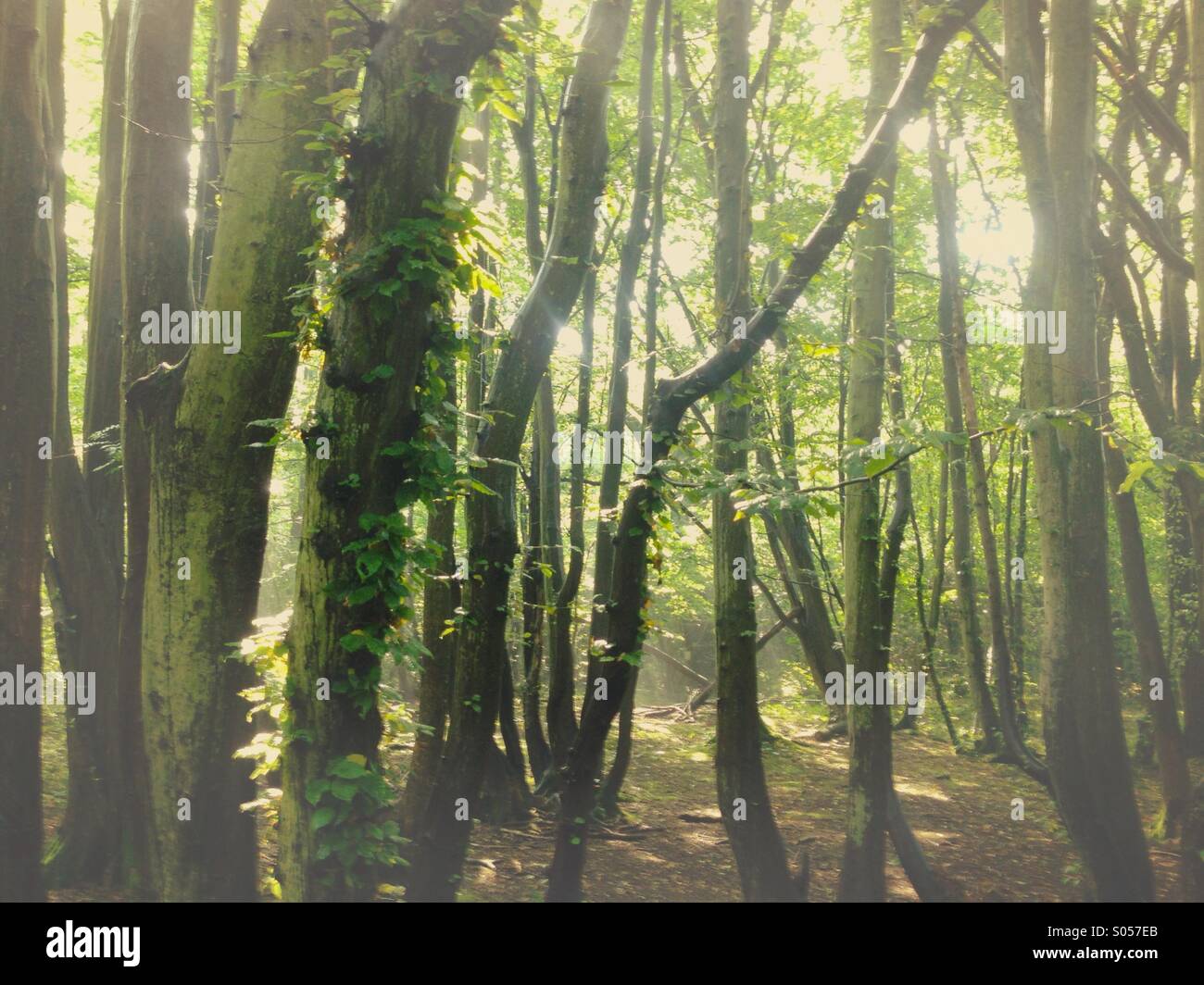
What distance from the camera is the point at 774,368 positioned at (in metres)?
12.5

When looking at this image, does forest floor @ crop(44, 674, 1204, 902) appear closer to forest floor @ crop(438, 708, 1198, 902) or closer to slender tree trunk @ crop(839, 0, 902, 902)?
forest floor @ crop(438, 708, 1198, 902)

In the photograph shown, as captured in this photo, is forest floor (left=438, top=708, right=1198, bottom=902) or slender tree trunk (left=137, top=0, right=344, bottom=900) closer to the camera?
slender tree trunk (left=137, top=0, right=344, bottom=900)

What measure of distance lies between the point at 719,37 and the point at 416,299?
5388 mm

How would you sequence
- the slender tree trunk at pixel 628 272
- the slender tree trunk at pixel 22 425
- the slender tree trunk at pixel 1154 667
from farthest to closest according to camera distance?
the slender tree trunk at pixel 1154 667, the slender tree trunk at pixel 628 272, the slender tree trunk at pixel 22 425

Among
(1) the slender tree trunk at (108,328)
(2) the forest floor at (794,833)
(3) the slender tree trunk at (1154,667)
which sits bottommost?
(2) the forest floor at (794,833)

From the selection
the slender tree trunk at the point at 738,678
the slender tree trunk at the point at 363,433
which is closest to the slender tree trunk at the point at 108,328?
the slender tree trunk at the point at 363,433

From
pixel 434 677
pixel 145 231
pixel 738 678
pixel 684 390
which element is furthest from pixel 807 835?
pixel 145 231

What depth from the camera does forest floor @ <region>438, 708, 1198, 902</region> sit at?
852 cm

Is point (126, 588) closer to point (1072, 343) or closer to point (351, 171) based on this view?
point (351, 171)

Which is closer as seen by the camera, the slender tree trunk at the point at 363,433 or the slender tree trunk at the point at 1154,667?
the slender tree trunk at the point at 363,433

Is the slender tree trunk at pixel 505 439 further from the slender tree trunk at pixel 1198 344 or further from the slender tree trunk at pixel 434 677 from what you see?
the slender tree trunk at pixel 1198 344

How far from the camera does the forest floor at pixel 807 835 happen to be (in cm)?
852

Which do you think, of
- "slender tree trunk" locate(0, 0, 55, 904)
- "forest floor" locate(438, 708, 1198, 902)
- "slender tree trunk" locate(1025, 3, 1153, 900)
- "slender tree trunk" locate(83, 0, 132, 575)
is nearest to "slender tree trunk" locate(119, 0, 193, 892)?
"slender tree trunk" locate(0, 0, 55, 904)
